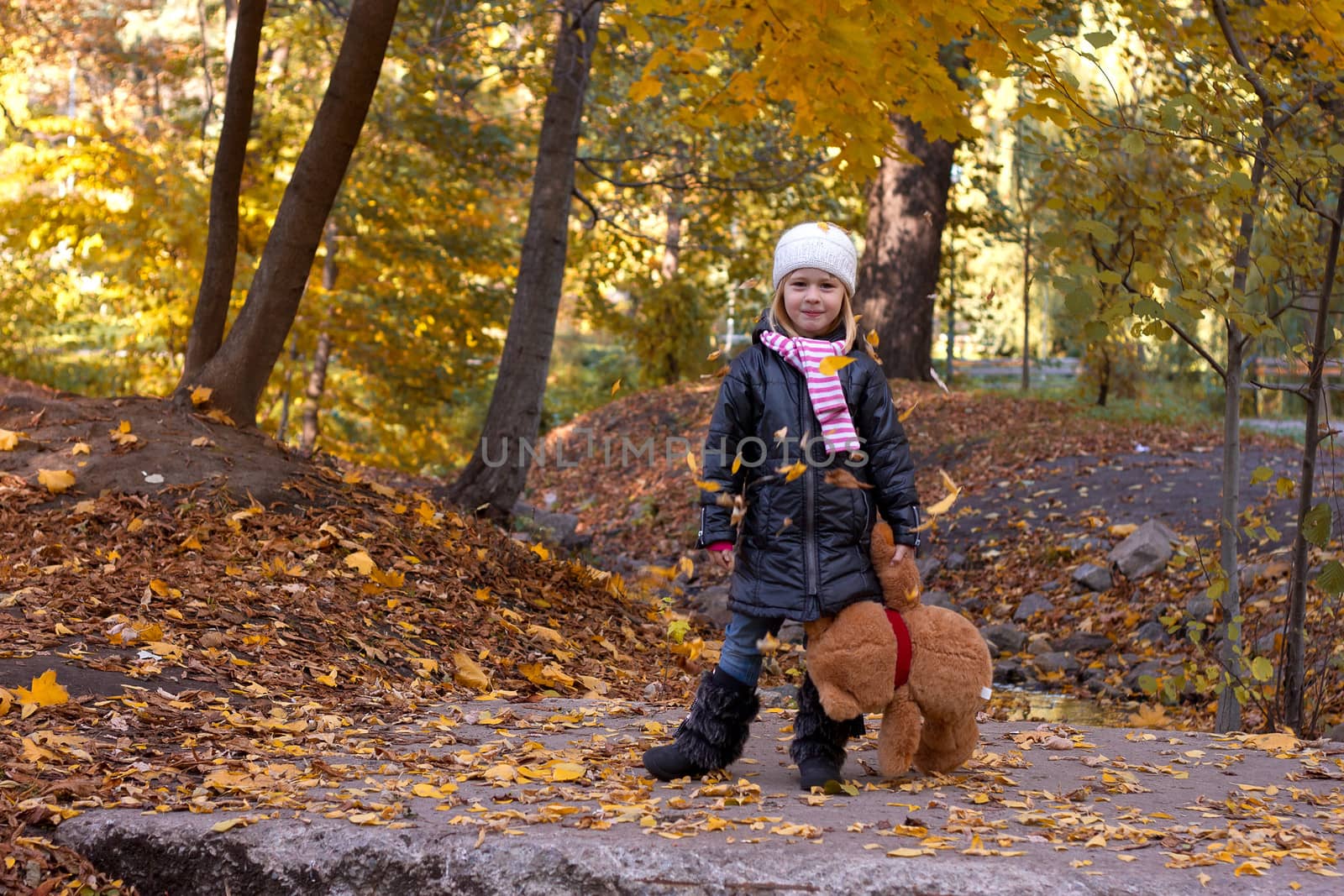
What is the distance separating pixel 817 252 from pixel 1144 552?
225 inches

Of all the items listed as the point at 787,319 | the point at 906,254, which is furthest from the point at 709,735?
the point at 906,254

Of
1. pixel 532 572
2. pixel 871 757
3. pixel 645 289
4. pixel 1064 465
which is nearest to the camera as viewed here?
pixel 871 757

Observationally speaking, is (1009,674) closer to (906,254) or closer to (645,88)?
(645,88)

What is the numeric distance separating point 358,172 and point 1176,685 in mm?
10742

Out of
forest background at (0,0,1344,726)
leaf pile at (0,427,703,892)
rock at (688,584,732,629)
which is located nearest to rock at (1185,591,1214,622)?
forest background at (0,0,1344,726)

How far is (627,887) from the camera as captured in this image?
2881 mm

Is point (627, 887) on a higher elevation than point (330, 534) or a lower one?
lower

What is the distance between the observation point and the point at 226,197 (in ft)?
24.2

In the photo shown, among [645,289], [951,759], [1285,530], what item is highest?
[645,289]

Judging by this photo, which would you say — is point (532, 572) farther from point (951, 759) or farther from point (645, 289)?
point (645, 289)

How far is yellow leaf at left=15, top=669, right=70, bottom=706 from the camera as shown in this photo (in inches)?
157

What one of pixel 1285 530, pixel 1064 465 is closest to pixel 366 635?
pixel 1285 530

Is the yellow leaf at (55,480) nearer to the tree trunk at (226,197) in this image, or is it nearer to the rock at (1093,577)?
the tree trunk at (226,197)

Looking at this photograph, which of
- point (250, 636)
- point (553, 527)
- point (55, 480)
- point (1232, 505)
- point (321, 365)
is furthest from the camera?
point (321, 365)
